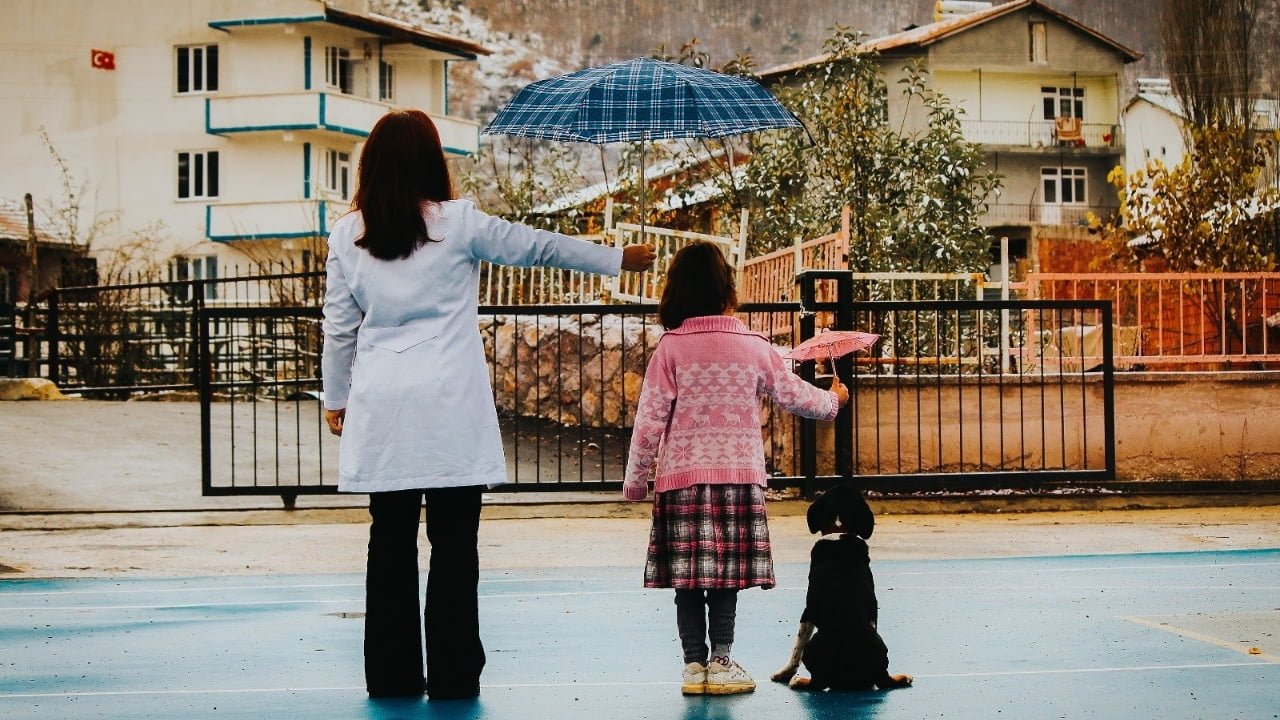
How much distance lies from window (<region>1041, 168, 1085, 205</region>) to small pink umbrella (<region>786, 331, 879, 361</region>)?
2129 inches

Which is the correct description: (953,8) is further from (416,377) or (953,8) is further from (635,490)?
(416,377)

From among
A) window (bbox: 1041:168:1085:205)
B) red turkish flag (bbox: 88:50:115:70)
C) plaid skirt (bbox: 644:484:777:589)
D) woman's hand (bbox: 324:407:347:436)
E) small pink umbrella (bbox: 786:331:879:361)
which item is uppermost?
red turkish flag (bbox: 88:50:115:70)

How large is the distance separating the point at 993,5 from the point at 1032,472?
46.4m

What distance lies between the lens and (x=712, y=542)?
529cm

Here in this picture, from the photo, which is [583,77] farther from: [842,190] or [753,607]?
[842,190]

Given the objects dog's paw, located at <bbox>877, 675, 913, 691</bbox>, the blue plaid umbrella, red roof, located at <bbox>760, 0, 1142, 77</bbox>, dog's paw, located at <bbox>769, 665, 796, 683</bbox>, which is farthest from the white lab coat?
red roof, located at <bbox>760, 0, 1142, 77</bbox>

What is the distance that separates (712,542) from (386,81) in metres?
42.2

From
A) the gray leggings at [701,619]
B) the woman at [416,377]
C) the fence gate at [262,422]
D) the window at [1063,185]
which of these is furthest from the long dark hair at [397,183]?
the window at [1063,185]

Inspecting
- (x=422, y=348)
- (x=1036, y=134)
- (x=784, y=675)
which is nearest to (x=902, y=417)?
(x=784, y=675)

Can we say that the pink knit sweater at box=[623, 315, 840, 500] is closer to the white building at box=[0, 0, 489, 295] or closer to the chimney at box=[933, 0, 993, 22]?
the white building at box=[0, 0, 489, 295]

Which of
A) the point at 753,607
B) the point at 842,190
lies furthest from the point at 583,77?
the point at 842,190

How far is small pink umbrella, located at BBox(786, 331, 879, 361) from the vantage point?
5.52 meters

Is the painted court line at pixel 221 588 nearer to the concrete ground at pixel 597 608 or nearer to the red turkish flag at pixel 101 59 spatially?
the concrete ground at pixel 597 608

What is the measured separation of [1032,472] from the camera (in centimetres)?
1119
